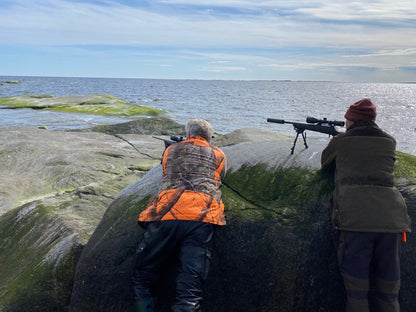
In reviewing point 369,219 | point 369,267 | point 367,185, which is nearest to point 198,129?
point 367,185

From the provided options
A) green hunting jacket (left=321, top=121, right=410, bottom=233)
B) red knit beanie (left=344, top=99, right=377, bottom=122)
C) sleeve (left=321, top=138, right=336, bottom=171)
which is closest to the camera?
green hunting jacket (left=321, top=121, right=410, bottom=233)

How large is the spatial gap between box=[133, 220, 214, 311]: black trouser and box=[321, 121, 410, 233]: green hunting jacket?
1.50m

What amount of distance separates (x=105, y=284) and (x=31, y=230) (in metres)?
2.48

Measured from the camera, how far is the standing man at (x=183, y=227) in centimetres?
408

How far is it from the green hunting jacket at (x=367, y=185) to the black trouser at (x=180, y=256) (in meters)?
1.50

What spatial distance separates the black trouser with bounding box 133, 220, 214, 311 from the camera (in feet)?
13.2

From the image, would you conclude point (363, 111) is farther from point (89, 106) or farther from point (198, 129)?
point (89, 106)

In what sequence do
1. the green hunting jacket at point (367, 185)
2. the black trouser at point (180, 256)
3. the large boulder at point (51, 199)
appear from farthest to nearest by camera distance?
1. the large boulder at point (51, 199)
2. the black trouser at point (180, 256)
3. the green hunting jacket at point (367, 185)

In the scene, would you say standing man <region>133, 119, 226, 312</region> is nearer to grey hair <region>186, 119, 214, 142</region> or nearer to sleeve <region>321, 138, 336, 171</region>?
grey hair <region>186, 119, 214, 142</region>

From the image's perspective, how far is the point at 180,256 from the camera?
416 centimetres

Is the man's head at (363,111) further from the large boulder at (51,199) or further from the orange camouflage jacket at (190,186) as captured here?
the large boulder at (51,199)

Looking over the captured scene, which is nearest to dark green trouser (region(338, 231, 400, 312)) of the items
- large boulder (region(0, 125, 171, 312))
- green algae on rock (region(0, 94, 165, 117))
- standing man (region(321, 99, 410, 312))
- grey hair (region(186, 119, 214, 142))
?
standing man (region(321, 99, 410, 312))

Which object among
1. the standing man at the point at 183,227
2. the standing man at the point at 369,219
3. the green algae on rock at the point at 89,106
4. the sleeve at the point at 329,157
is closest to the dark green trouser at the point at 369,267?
the standing man at the point at 369,219

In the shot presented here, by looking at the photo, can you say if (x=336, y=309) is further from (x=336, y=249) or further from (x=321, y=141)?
(x=321, y=141)
